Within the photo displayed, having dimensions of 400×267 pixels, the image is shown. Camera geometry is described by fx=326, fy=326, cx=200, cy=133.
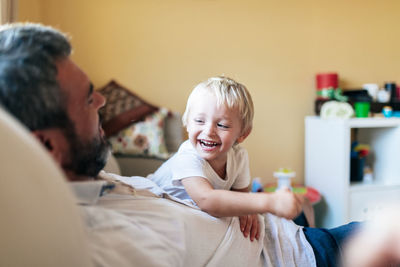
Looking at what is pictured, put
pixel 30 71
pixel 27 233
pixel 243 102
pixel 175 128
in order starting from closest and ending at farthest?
pixel 27 233 → pixel 30 71 → pixel 243 102 → pixel 175 128

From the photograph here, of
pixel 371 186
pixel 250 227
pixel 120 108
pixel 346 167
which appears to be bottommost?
pixel 371 186

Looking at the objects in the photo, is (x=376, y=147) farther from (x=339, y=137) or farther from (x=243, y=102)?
(x=243, y=102)

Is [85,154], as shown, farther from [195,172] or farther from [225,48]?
[225,48]

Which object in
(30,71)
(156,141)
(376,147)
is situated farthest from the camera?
(376,147)

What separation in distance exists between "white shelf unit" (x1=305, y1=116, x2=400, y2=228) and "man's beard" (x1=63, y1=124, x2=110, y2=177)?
1.57 meters

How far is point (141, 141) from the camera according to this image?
1.77 m

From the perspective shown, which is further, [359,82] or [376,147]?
[359,82]

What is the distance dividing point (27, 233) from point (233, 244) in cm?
45

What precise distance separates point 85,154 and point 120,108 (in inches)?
51.7

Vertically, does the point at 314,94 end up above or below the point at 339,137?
above

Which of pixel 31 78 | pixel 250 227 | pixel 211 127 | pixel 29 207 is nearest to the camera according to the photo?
pixel 29 207

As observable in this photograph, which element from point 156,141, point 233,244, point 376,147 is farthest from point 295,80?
point 233,244

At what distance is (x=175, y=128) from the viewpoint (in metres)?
1.92

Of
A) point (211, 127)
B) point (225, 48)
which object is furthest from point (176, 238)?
point (225, 48)
